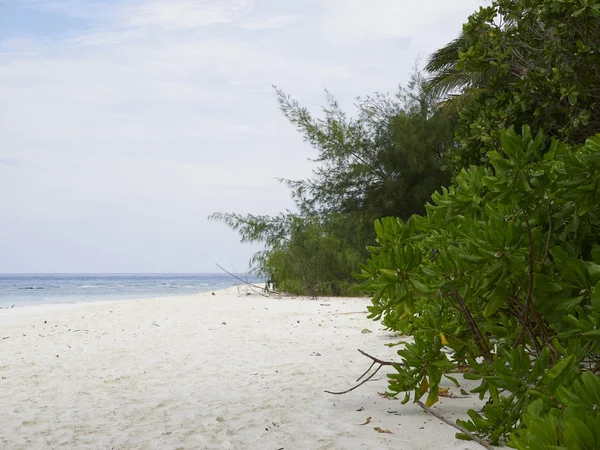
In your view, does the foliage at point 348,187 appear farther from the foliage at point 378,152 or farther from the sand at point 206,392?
the sand at point 206,392

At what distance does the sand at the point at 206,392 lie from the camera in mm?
2234

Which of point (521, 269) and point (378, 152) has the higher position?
point (378, 152)

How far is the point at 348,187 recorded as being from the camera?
10.7 metres

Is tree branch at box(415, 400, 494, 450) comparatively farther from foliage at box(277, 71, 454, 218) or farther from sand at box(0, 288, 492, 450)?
foliage at box(277, 71, 454, 218)

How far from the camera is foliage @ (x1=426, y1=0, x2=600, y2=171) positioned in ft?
10.1

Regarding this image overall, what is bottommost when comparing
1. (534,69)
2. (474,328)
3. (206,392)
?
(206,392)

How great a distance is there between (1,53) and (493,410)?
10.1 m

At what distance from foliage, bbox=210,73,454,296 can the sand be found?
14.4 feet

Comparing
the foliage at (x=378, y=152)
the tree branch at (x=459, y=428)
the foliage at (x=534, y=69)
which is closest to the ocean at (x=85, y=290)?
→ the foliage at (x=378, y=152)

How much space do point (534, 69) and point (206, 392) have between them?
9.08 feet

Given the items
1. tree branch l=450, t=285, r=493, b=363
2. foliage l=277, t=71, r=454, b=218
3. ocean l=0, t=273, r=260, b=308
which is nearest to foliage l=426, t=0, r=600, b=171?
tree branch l=450, t=285, r=493, b=363

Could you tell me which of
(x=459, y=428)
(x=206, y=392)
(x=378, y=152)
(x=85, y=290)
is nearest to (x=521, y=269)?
(x=459, y=428)

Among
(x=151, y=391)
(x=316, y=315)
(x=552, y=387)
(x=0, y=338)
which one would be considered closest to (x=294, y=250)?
(x=316, y=315)

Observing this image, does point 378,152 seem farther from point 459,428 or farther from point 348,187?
point 459,428
